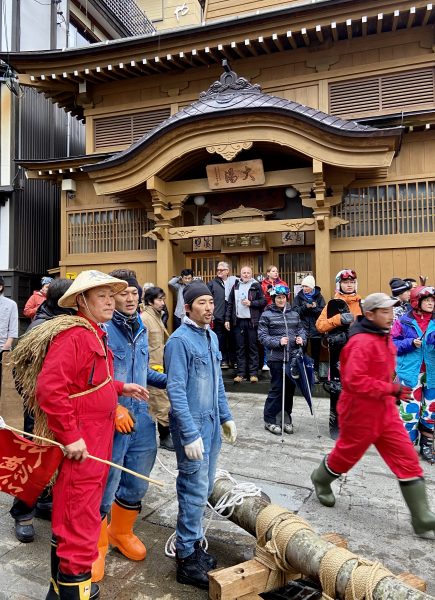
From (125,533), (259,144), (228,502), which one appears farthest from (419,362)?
(259,144)

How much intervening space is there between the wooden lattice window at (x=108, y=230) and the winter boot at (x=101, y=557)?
7.84 metres

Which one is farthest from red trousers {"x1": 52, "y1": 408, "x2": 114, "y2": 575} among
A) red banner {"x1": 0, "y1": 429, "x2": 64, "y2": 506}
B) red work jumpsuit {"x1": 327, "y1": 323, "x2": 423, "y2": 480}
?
red work jumpsuit {"x1": 327, "y1": 323, "x2": 423, "y2": 480}

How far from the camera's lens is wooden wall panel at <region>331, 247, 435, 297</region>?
8188 mm

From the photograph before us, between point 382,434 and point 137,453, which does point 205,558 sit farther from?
point 382,434

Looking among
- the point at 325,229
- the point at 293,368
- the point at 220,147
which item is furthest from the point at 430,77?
the point at 293,368

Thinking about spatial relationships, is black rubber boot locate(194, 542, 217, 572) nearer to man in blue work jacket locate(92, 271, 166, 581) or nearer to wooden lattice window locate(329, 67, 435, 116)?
man in blue work jacket locate(92, 271, 166, 581)

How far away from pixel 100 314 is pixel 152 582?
171 centimetres

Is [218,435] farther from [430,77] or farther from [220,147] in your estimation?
[430,77]

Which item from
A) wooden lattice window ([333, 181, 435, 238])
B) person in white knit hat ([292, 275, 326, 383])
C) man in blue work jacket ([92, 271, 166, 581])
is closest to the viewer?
man in blue work jacket ([92, 271, 166, 581])

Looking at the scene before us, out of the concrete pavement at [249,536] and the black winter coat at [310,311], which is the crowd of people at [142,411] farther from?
the black winter coat at [310,311]

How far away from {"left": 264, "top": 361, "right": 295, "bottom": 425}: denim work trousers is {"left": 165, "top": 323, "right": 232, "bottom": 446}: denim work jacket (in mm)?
2932

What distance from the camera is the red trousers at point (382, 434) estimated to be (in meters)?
3.32

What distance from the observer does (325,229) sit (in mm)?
8414

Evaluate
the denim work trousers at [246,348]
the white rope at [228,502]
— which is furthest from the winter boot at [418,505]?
the denim work trousers at [246,348]
